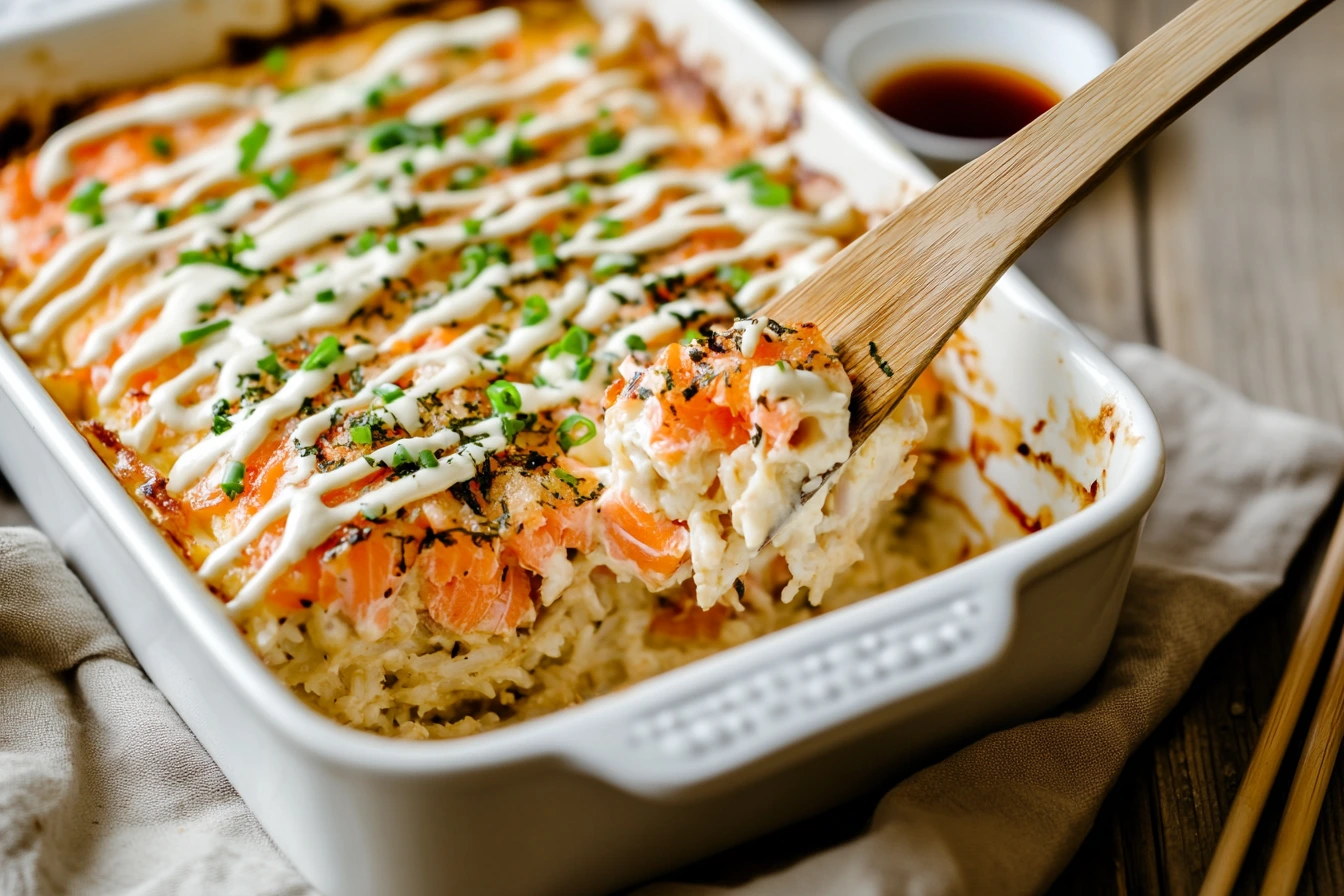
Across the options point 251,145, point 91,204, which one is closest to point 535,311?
point 251,145

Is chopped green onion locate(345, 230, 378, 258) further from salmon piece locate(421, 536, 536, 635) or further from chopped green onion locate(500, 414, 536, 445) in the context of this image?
salmon piece locate(421, 536, 536, 635)

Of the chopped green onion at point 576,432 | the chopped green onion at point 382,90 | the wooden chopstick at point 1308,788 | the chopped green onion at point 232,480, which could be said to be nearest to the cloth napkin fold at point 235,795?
the wooden chopstick at point 1308,788

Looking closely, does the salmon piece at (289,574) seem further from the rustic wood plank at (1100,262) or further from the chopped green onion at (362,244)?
the rustic wood plank at (1100,262)

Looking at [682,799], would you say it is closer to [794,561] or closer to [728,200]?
[794,561]

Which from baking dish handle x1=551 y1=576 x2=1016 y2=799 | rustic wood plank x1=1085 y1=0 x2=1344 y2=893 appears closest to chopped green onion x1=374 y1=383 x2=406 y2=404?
baking dish handle x1=551 y1=576 x2=1016 y2=799

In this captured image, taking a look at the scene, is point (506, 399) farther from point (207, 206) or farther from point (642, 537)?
point (207, 206)

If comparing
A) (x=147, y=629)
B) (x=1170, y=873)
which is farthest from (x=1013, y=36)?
(x=147, y=629)
